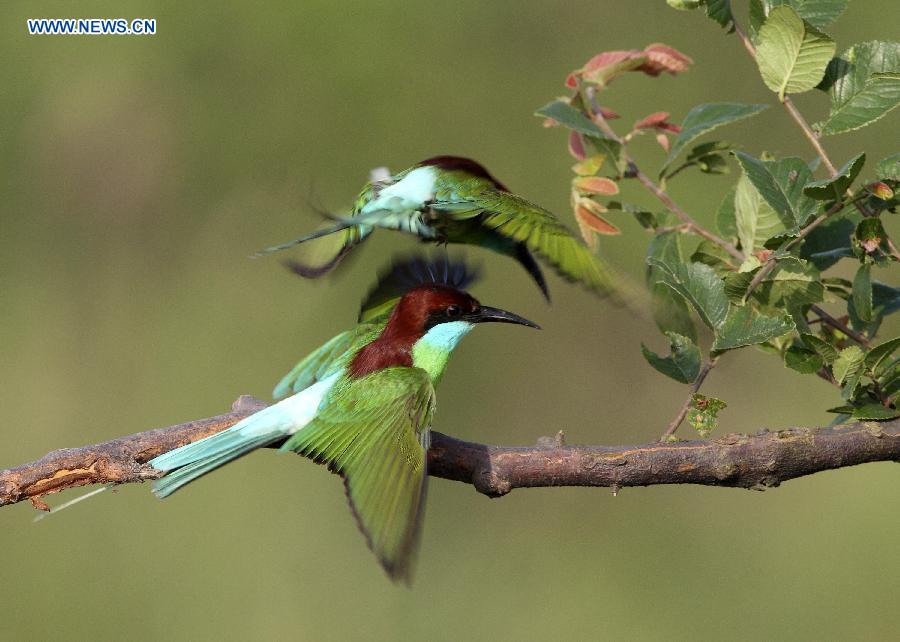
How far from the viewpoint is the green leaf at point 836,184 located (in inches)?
49.5

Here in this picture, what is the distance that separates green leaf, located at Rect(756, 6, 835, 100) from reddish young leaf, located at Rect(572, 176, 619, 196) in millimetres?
244

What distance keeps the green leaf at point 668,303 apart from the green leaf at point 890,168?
264 millimetres

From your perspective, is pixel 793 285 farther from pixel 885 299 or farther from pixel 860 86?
pixel 860 86

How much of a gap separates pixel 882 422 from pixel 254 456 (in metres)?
2.07

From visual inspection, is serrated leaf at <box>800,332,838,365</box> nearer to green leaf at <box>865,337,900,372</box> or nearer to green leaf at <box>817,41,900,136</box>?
green leaf at <box>865,337,900,372</box>

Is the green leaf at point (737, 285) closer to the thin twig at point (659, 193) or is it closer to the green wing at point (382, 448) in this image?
the thin twig at point (659, 193)

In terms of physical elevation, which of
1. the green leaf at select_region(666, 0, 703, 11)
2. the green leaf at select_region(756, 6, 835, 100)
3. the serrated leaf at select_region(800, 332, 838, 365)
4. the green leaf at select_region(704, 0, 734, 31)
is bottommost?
the serrated leaf at select_region(800, 332, 838, 365)

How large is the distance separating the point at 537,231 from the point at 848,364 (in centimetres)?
61

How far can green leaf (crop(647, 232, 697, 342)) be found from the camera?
4.83 ft

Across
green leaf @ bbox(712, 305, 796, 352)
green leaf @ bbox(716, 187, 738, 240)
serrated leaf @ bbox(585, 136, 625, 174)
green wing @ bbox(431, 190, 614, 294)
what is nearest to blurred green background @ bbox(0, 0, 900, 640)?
green wing @ bbox(431, 190, 614, 294)

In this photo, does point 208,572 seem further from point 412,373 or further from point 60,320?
point 412,373

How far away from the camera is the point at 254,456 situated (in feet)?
10.3

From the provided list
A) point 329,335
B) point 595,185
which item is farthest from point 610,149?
point 329,335

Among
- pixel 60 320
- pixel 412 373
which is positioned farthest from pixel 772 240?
pixel 60 320
